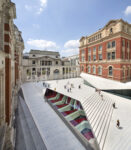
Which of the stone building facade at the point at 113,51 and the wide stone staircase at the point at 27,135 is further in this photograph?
the stone building facade at the point at 113,51

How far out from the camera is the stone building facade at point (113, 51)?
2009 cm

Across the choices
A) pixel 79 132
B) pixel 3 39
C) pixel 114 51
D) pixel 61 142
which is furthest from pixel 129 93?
pixel 3 39

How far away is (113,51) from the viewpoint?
70.7 ft

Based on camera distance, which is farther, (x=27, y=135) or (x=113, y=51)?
(x=113, y=51)

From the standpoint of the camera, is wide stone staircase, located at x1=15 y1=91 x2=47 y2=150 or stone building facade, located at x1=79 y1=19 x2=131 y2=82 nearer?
wide stone staircase, located at x1=15 y1=91 x2=47 y2=150

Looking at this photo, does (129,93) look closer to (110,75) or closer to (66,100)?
(110,75)

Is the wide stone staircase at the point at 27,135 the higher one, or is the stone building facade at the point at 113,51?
the stone building facade at the point at 113,51

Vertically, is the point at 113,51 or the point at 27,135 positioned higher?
the point at 113,51

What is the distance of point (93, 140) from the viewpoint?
757 cm

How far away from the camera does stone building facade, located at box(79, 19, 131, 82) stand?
65.9 feet

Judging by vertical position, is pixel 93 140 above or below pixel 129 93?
below

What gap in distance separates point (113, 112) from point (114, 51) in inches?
659

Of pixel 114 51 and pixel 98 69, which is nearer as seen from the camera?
pixel 114 51

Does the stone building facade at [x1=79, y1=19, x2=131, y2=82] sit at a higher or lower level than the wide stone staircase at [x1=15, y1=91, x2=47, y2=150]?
higher
